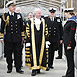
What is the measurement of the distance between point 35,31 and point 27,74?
1.15 m

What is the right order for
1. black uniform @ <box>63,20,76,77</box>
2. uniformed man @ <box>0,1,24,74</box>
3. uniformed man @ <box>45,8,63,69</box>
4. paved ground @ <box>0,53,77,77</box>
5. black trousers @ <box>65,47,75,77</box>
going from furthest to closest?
uniformed man @ <box>45,8,63,69</box>, uniformed man @ <box>0,1,24,74</box>, paved ground @ <box>0,53,77,77</box>, black trousers @ <box>65,47,75,77</box>, black uniform @ <box>63,20,76,77</box>

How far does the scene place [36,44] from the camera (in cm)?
827

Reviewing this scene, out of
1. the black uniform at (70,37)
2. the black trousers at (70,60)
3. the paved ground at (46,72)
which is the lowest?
the paved ground at (46,72)

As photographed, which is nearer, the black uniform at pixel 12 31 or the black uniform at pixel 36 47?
the black uniform at pixel 36 47

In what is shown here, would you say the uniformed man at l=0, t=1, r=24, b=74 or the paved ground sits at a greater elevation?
the uniformed man at l=0, t=1, r=24, b=74

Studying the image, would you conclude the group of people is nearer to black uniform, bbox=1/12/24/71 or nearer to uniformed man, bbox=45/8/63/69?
black uniform, bbox=1/12/24/71

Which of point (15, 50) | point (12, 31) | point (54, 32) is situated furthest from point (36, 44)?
point (54, 32)

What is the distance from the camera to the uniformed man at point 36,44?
8.23 meters

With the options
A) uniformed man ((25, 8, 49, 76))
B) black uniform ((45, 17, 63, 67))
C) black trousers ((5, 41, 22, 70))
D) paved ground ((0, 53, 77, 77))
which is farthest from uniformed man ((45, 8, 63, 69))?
black trousers ((5, 41, 22, 70))

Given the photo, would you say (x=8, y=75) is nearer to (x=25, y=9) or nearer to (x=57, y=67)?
(x=57, y=67)

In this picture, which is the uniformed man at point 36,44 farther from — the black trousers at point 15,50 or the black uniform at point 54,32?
the black uniform at point 54,32

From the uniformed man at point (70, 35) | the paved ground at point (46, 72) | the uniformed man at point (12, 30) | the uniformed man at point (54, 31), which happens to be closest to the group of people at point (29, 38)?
the uniformed man at point (12, 30)

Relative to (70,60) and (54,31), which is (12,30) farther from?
(70,60)

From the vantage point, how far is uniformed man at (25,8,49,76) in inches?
324
